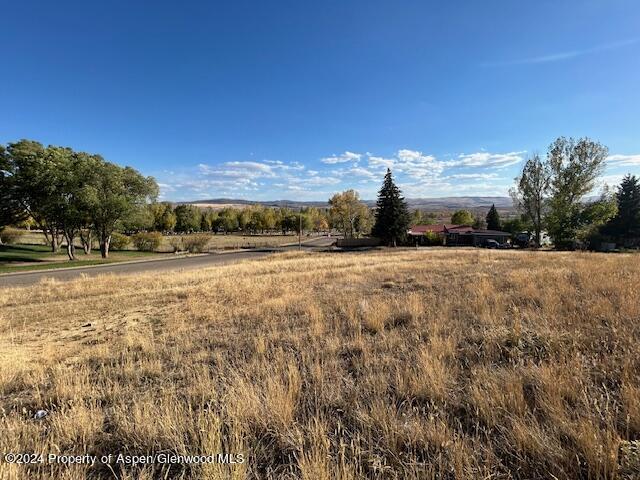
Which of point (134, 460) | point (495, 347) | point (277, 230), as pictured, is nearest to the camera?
point (134, 460)

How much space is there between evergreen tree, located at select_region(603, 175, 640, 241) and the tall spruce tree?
106 feet

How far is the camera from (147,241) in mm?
50938

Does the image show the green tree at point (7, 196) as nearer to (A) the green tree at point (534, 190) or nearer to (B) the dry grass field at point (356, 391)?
(B) the dry grass field at point (356, 391)

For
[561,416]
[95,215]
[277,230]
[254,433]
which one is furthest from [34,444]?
[277,230]

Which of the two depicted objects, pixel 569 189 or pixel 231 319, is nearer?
pixel 231 319

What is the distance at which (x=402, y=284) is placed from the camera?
444 inches

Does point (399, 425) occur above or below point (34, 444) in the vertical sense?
above

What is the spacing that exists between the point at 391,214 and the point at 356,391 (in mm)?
48986

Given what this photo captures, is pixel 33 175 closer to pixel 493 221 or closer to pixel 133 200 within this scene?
pixel 133 200

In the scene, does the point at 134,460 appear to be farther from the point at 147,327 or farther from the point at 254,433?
the point at 147,327

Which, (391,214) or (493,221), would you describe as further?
(493,221)

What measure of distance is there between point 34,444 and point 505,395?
449 centimetres

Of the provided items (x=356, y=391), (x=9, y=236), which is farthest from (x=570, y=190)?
(x=9, y=236)

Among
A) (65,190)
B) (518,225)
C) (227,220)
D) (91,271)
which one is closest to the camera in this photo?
(91,271)
